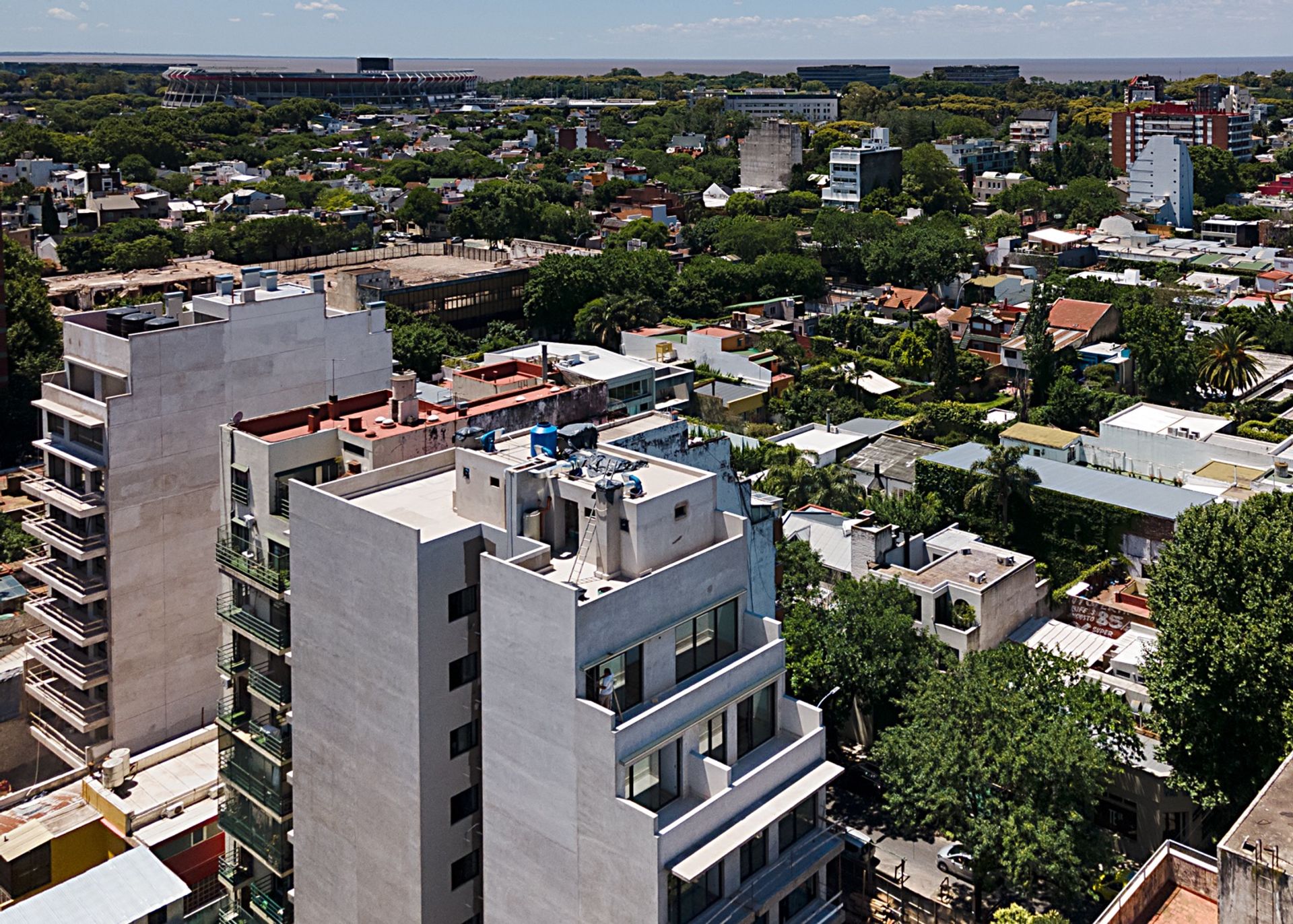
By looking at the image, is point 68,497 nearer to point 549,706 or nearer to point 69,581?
point 69,581

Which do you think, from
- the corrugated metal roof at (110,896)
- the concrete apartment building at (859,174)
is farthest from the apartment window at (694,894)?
the concrete apartment building at (859,174)

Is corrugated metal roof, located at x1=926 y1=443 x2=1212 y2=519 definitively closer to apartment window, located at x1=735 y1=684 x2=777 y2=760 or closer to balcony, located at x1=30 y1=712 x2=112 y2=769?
apartment window, located at x1=735 y1=684 x2=777 y2=760

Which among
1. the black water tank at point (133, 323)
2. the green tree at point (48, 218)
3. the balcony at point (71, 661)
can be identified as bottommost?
the balcony at point (71, 661)

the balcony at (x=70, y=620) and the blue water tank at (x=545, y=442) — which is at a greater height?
the blue water tank at (x=545, y=442)

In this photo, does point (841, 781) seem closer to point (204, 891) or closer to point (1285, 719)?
point (1285, 719)

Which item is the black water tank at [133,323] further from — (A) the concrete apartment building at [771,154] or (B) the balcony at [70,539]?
Answer: (A) the concrete apartment building at [771,154]

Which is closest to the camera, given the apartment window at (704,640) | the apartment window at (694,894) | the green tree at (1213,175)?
the apartment window at (694,894)

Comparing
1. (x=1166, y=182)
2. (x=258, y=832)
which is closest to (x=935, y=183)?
(x=1166, y=182)
